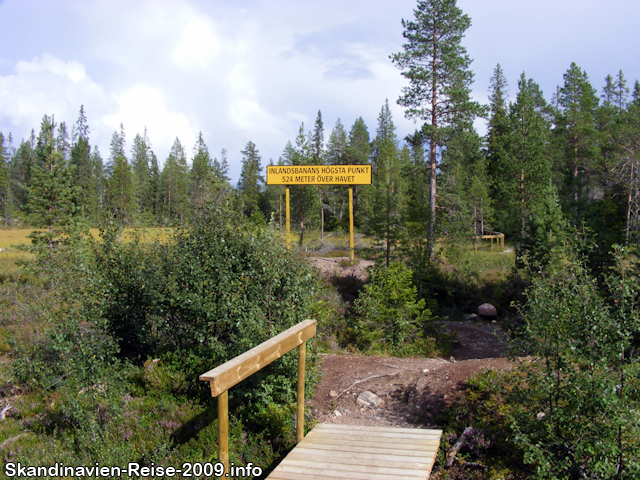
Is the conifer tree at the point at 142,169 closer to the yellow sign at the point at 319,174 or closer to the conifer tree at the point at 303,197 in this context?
the conifer tree at the point at 303,197

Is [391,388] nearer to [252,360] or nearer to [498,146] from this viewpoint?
[252,360]

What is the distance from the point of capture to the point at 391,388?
707 cm

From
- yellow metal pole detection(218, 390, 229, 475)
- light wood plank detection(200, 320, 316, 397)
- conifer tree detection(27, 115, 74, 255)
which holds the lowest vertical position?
yellow metal pole detection(218, 390, 229, 475)

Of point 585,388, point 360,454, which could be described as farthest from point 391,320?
point 585,388

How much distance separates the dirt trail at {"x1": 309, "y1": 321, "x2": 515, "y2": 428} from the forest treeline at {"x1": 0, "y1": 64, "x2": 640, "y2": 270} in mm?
2845

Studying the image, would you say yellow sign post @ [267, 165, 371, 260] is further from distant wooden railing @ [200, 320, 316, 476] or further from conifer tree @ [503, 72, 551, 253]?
distant wooden railing @ [200, 320, 316, 476]

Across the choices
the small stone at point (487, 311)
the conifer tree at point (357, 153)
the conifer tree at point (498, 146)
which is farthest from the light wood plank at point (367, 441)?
the conifer tree at point (357, 153)

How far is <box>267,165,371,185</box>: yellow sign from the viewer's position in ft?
71.4

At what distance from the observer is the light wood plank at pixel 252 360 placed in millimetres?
3762

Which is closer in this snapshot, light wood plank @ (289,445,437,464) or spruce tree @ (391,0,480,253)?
light wood plank @ (289,445,437,464)

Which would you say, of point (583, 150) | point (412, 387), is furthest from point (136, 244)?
point (583, 150)

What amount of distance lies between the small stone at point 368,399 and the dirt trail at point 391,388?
0.06 metres

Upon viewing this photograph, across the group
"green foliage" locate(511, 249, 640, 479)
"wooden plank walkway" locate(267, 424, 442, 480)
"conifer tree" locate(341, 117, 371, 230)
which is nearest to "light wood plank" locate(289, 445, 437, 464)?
"wooden plank walkway" locate(267, 424, 442, 480)

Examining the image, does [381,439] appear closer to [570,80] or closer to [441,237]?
[441,237]
